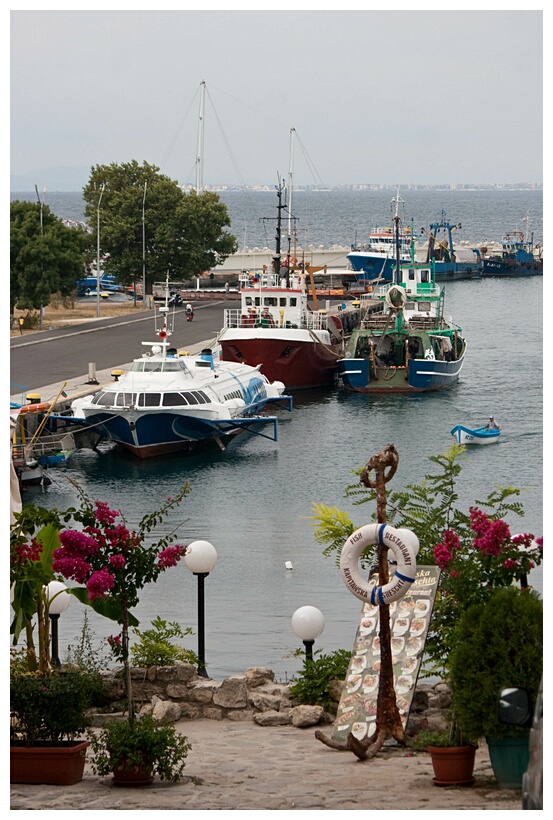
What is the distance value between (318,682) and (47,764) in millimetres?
3739

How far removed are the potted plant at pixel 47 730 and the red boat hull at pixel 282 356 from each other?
47.6 meters

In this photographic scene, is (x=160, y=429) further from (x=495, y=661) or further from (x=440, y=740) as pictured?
(x=495, y=661)

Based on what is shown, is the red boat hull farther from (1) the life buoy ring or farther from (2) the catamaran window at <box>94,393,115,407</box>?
(1) the life buoy ring

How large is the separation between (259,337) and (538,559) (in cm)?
4668

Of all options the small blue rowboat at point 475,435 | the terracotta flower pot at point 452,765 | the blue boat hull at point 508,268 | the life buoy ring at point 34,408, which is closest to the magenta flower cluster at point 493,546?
the terracotta flower pot at point 452,765

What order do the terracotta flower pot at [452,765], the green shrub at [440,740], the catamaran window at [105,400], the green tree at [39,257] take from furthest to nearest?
the green tree at [39,257] < the catamaran window at [105,400] < the green shrub at [440,740] < the terracotta flower pot at [452,765]

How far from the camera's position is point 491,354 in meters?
72.9

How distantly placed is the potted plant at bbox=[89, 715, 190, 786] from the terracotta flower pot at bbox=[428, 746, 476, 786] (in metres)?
2.02

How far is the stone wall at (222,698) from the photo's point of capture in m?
14.5

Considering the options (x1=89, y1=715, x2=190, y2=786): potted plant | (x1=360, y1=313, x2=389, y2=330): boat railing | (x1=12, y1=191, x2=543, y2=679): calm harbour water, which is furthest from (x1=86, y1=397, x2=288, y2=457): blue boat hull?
(x1=89, y1=715, x2=190, y2=786): potted plant

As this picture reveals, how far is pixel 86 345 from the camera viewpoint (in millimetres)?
61156

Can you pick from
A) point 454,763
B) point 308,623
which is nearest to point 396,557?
point 454,763

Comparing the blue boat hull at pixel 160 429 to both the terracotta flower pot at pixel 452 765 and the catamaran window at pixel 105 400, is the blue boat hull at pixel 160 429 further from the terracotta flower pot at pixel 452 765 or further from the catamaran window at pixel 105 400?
the terracotta flower pot at pixel 452 765

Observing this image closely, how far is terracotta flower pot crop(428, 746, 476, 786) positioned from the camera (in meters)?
11.6
